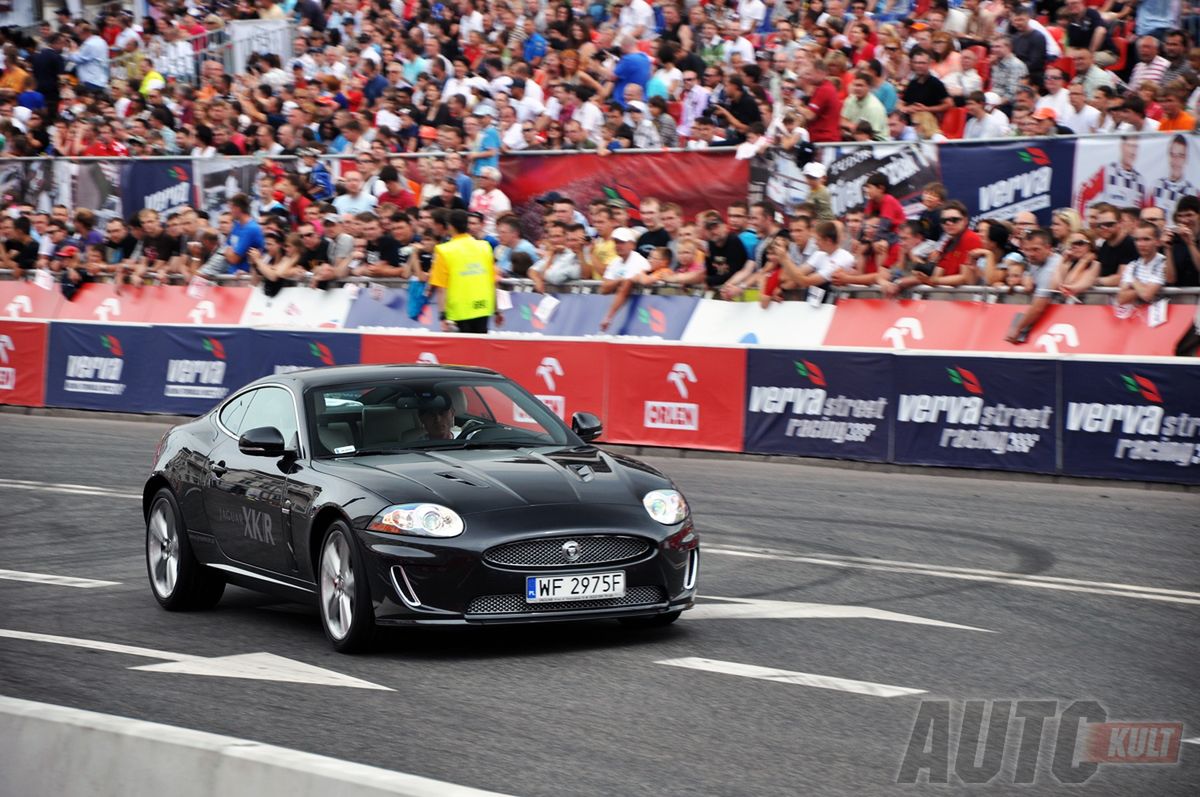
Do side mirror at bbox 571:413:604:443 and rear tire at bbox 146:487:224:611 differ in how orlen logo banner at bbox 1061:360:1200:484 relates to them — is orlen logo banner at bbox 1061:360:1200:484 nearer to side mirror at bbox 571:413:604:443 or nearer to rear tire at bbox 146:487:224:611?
side mirror at bbox 571:413:604:443

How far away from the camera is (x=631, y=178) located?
20.7 m

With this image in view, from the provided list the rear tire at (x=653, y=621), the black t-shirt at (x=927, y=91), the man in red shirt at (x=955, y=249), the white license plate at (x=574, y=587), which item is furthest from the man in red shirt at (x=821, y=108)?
the white license plate at (x=574, y=587)

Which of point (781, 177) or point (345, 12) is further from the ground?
point (345, 12)

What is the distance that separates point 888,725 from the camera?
6559 mm

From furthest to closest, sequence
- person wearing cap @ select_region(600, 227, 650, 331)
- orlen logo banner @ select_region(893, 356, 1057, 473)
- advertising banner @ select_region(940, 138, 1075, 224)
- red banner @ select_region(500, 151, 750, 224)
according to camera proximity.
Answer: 1. red banner @ select_region(500, 151, 750, 224)
2. person wearing cap @ select_region(600, 227, 650, 331)
3. advertising banner @ select_region(940, 138, 1075, 224)
4. orlen logo banner @ select_region(893, 356, 1057, 473)

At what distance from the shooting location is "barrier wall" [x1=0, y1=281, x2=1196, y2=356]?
Answer: 16.0m

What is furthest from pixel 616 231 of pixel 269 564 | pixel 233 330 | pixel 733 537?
pixel 269 564

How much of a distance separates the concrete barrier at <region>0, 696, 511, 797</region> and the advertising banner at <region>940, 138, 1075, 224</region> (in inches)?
539

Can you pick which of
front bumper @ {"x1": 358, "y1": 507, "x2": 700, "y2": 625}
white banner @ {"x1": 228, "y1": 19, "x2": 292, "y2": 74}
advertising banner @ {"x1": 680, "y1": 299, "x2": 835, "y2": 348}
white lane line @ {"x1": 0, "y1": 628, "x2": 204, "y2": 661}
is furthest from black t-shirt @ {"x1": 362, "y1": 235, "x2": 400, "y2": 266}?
front bumper @ {"x1": 358, "y1": 507, "x2": 700, "y2": 625}

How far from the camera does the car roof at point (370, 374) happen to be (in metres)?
9.33

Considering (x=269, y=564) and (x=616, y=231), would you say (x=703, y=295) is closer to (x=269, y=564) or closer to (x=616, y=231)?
(x=616, y=231)

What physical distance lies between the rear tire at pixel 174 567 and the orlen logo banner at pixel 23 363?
15.2 meters

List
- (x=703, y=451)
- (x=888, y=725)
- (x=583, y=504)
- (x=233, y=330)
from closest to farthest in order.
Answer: (x=888, y=725) → (x=583, y=504) → (x=703, y=451) → (x=233, y=330)

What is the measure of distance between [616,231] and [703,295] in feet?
4.37
